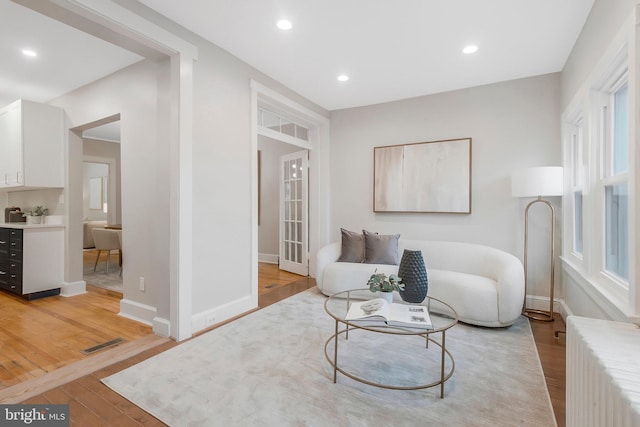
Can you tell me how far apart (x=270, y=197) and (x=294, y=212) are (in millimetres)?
1048

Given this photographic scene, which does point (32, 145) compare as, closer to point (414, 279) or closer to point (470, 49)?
point (414, 279)

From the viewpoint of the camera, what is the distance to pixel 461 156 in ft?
12.6

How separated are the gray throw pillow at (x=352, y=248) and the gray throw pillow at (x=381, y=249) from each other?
0.26ft

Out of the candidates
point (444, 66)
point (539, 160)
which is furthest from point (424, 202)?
point (444, 66)

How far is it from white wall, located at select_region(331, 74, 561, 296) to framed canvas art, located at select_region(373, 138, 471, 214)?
98mm

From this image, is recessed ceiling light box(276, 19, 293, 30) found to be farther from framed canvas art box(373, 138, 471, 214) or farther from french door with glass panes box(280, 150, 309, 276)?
french door with glass panes box(280, 150, 309, 276)

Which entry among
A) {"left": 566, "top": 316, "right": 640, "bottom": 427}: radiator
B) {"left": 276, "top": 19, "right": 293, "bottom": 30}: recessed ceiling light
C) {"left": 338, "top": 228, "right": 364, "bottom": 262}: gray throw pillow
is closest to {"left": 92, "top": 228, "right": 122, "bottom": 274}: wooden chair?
{"left": 338, "top": 228, "right": 364, "bottom": 262}: gray throw pillow

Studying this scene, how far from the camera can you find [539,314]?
325 cm

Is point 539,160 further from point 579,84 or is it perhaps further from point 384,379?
point 384,379

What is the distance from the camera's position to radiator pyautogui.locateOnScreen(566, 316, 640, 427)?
2.81 feet

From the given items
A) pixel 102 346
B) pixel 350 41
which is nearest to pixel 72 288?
pixel 102 346

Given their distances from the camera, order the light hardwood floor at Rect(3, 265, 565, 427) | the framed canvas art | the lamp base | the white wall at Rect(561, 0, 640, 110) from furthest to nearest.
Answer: the framed canvas art < the lamp base < the white wall at Rect(561, 0, 640, 110) < the light hardwood floor at Rect(3, 265, 565, 427)

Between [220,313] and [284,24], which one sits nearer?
[284,24]

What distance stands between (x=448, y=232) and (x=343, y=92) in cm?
229
